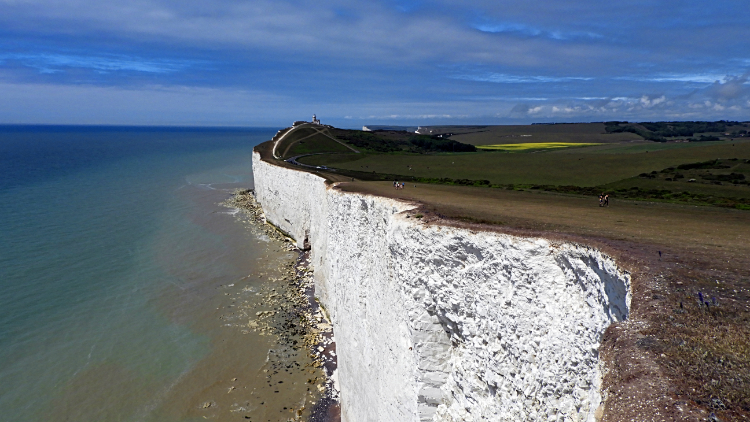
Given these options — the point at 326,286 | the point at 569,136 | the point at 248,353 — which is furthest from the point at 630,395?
the point at 569,136

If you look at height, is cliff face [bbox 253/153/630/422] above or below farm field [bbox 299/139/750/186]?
below

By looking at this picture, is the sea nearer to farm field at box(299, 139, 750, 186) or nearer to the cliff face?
the cliff face

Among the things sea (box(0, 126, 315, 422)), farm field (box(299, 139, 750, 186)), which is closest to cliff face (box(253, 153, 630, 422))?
sea (box(0, 126, 315, 422))

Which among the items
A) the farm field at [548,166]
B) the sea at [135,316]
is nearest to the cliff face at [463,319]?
the sea at [135,316]

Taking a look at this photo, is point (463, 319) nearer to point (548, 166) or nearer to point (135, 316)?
point (135, 316)

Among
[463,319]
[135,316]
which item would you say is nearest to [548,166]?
[463,319]
